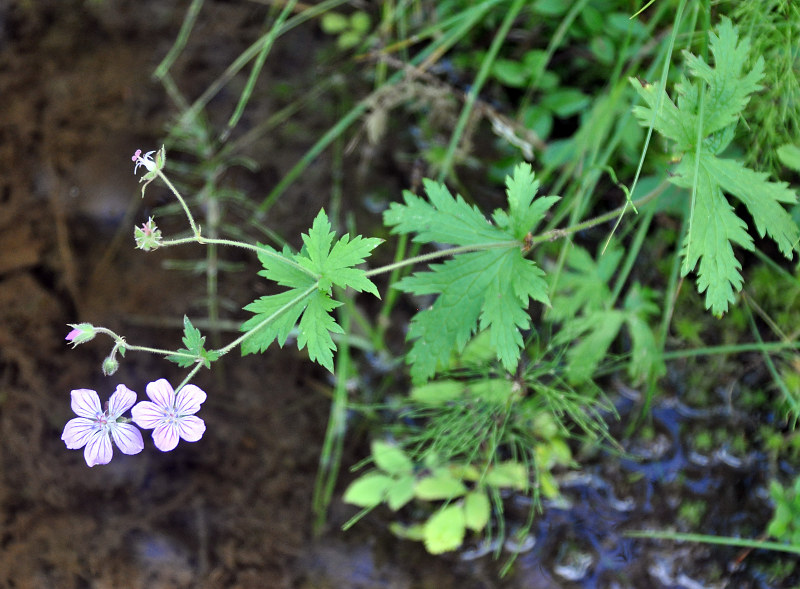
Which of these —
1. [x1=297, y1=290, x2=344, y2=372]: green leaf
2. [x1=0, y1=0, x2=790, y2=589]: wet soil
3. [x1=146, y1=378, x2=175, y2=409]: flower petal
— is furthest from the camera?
[x1=0, y1=0, x2=790, y2=589]: wet soil

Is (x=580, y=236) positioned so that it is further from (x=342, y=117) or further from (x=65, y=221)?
(x=65, y=221)

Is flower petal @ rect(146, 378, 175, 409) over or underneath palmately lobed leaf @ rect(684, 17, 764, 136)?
over

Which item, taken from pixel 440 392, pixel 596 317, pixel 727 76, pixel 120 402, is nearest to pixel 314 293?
pixel 120 402

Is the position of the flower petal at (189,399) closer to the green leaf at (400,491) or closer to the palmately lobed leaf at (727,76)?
the green leaf at (400,491)

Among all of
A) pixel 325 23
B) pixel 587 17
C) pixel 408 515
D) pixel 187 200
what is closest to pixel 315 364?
pixel 408 515

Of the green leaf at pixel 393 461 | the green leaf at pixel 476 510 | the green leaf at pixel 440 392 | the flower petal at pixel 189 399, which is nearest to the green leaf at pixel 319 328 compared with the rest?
the flower petal at pixel 189 399

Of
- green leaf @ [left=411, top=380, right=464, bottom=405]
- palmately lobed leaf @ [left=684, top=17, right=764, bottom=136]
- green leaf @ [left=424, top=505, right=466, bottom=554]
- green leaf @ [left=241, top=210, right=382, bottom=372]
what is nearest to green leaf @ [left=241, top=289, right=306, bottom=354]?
green leaf @ [left=241, top=210, right=382, bottom=372]

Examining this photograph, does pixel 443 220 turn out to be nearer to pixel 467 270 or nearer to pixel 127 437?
pixel 467 270

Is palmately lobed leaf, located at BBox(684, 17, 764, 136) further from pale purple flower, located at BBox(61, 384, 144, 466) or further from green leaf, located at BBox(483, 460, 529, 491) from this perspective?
pale purple flower, located at BBox(61, 384, 144, 466)
